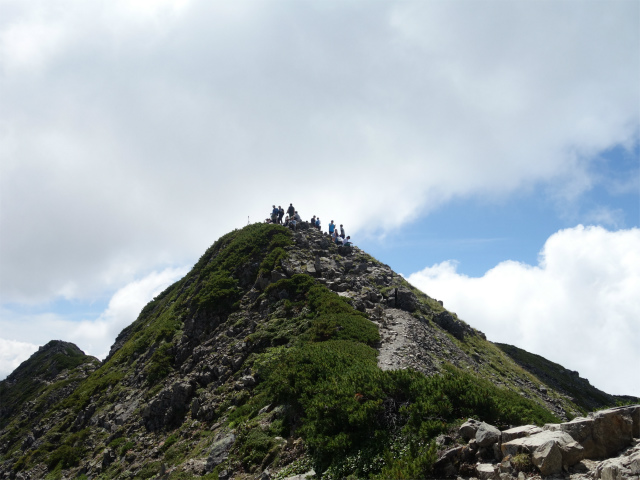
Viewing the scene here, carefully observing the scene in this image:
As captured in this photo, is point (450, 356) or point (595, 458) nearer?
point (595, 458)

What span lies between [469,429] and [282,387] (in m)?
11.4

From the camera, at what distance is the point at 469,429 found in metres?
12.3

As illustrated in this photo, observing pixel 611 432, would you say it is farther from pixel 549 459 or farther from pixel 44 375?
pixel 44 375

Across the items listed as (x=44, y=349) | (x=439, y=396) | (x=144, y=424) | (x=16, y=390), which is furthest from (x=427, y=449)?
(x=44, y=349)

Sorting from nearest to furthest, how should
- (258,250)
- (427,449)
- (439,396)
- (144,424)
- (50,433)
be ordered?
1. (427,449)
2. (439,396)
3. (144,424)
4. (50,433)
5. (258,250)

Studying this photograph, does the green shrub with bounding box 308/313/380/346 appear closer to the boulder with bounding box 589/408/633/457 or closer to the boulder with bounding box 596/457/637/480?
the boulder with bounding box 589/408/633/457

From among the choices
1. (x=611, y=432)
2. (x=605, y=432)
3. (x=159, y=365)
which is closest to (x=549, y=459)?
(x=605, y=432)

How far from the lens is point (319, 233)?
55.8m

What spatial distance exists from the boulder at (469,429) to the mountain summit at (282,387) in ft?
2.57

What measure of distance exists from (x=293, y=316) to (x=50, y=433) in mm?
30411

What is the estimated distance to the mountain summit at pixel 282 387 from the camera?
577 inches

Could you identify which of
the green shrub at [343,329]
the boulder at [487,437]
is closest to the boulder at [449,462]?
the boulder at [487,437]

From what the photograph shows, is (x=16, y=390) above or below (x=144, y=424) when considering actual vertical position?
above

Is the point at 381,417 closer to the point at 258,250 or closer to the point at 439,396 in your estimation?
the point at 439,396
